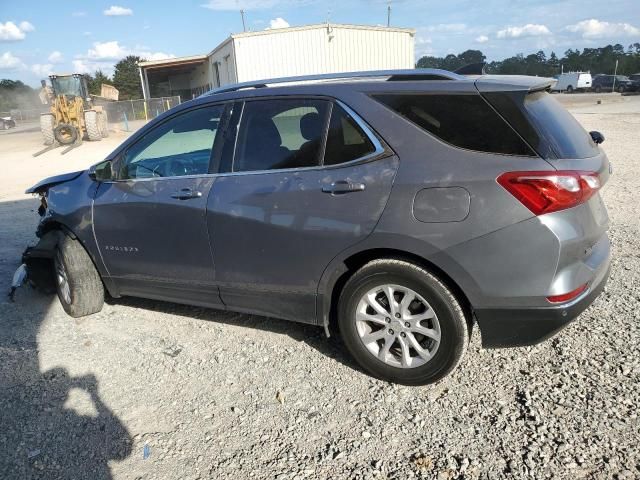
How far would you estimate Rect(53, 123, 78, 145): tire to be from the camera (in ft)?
75.8

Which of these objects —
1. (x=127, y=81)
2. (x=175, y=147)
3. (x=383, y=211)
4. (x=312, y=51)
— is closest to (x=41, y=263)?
(x=175, y=147)

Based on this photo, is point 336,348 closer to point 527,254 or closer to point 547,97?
point 527,254

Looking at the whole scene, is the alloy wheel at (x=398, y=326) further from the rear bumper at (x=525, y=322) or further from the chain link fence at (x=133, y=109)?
the chain link fence at (x=133, y=109)

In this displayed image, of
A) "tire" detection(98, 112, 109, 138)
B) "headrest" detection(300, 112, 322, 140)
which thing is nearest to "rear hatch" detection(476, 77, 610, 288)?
"headrest" detection(300, 112, 322, 140)

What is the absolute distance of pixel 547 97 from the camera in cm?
305

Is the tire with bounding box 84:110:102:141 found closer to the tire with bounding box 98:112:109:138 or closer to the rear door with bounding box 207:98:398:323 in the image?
the tire with bounding box 98:112:109:138

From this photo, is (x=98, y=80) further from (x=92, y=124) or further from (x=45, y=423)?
(x=45, y=423)

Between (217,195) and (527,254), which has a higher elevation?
(217,195)

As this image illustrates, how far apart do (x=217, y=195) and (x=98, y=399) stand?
1.48 metres

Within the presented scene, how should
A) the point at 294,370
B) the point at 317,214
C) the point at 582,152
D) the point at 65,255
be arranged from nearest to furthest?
1. the point at 582,152
2. the point at 317,214
3. the point at 294,370
4. the point at 65,255

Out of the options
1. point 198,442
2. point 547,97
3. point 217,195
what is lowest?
point 198,442

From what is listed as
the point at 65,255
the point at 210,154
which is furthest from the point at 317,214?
the point at 65,255

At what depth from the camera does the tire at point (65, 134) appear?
23109mm

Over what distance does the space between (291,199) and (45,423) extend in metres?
1.94
